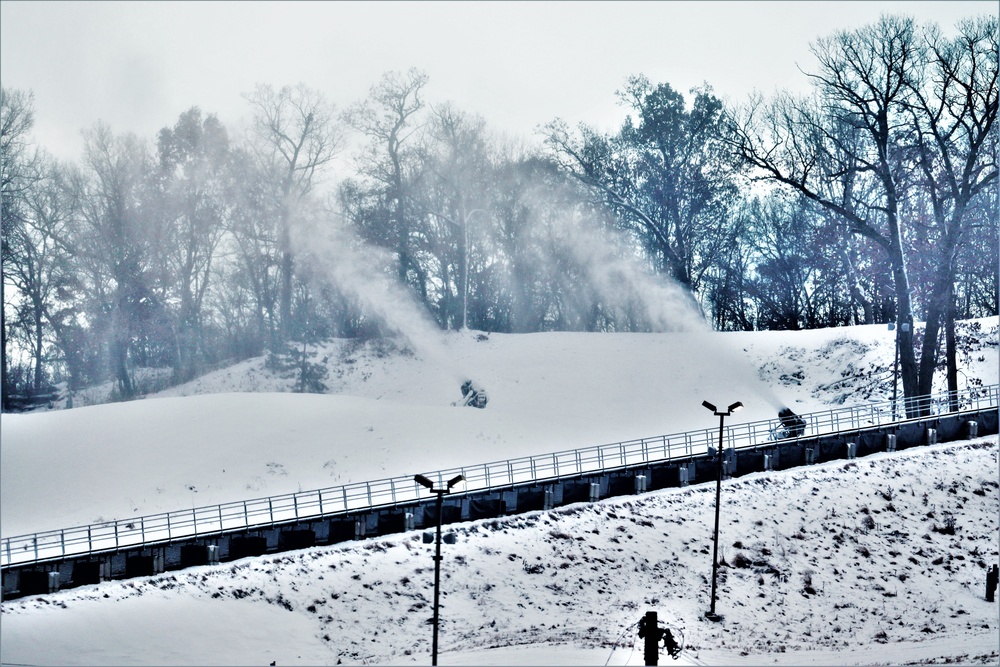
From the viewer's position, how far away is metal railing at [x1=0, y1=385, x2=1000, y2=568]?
29734mm

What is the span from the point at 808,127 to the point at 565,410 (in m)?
19.8

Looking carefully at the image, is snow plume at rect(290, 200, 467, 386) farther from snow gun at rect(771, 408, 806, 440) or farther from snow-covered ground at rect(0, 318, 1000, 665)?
snow gun at rect(771, 408, 806, 440)

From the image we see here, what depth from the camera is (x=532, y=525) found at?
33.3 meters

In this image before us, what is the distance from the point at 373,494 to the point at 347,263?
34.3m

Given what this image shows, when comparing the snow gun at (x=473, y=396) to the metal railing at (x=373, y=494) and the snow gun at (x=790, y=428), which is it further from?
the snow gun at (x=790, y=428)

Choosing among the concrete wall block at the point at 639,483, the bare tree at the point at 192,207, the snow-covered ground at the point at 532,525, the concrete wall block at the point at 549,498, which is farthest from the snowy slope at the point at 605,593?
the bare tree at the point at 192,207

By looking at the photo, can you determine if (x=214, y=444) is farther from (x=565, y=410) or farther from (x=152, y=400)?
(x=565, y=410)

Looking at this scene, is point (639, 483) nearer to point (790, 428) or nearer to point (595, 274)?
point (790, 428)

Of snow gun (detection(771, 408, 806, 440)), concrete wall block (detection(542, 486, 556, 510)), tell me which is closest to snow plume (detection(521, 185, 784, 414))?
snow gun (detection(771, 408, 806, 440))

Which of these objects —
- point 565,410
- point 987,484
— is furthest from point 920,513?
point 565,410

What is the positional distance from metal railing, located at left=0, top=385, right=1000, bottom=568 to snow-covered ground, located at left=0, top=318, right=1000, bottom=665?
57.4 inches

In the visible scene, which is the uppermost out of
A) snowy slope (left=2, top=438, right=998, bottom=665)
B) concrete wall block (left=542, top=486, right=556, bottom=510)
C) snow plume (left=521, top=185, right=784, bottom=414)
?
snow plume (left=521, top=185, right=784, bottom=414)

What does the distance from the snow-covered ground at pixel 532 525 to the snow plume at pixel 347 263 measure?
688cm

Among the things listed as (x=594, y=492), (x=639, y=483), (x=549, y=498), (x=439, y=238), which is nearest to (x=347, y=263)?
(x=439, y=238)
